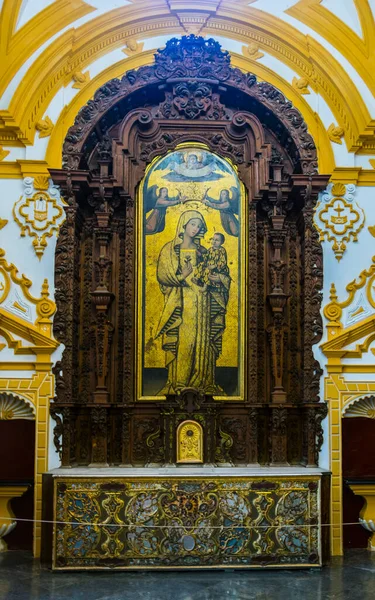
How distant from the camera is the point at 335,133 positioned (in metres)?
8.16

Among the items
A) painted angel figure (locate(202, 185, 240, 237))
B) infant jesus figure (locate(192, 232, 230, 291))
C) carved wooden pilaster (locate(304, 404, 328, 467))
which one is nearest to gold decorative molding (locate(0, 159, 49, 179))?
painted angel figure (locate(202, 185, 240, 237))

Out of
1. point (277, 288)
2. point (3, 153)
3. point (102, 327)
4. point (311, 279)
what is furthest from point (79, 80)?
point (311, 279)

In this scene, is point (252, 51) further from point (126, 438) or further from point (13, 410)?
point (13, 410)

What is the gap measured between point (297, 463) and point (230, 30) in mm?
5536

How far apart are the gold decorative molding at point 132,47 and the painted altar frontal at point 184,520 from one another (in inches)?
205

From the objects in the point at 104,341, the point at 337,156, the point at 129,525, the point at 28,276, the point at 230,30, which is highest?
the point at 230,30

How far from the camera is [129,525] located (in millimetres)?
6730

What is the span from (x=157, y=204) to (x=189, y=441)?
9.66ft

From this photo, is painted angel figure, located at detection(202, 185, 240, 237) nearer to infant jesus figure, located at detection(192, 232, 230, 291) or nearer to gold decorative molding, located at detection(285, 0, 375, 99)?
infant jesus figure, located at detection(192, 232, 230, 291)

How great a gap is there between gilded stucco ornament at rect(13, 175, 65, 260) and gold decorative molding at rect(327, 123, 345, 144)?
3.50 meters

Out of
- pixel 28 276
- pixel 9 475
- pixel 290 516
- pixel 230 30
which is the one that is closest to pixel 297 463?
pixel 290 516

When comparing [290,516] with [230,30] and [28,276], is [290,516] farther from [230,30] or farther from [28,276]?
[230,30]

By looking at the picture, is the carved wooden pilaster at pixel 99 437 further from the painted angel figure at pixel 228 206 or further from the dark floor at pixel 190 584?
the painted angel figure at pixel 228 206

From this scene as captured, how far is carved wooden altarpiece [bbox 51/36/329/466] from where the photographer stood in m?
7.75
